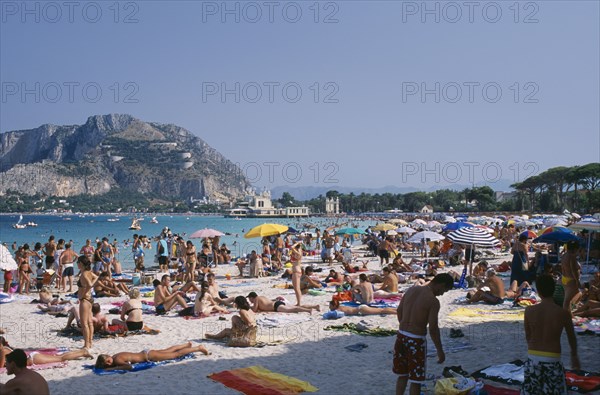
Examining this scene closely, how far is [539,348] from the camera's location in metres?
4.30

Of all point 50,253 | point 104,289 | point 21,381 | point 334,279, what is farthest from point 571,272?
point 50,253

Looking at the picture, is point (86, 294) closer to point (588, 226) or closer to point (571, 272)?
point (571, 272)

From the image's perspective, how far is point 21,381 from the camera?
4152 mm

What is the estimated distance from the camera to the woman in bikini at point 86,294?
7.60m

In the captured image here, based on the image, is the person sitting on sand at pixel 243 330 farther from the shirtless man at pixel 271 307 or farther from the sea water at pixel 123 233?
the sea water at pixel 123 233

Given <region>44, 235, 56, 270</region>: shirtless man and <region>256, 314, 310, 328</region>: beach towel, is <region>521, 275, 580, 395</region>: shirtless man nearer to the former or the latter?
<region>256, 314, 310, 328</region>: beach towel

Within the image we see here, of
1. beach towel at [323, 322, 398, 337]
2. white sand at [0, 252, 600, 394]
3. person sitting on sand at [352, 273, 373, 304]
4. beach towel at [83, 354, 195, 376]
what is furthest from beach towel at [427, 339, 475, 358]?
beach towel at [83, 354, 195, 376]

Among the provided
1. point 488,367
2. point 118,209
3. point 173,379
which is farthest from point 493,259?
point 118,209

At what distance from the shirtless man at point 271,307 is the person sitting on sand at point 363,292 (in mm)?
829

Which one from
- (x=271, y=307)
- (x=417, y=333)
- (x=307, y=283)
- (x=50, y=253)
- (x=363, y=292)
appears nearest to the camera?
(x=417, y=333)

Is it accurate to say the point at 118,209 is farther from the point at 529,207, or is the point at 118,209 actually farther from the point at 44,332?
the point at 44,332

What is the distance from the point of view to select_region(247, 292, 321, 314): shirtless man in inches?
415

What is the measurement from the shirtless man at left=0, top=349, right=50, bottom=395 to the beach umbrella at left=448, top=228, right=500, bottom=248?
418 inches

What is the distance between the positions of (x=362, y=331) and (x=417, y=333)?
4109mm
